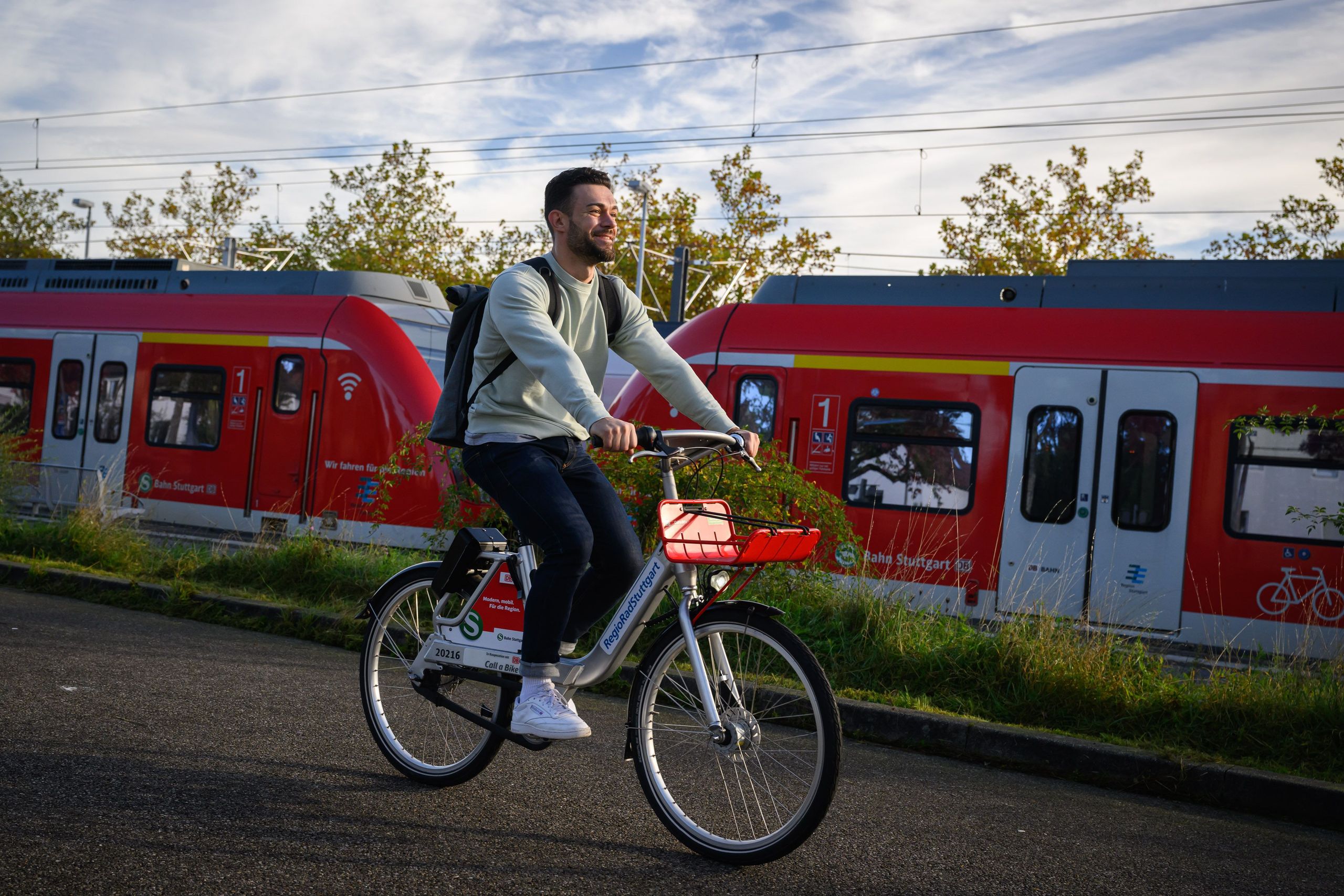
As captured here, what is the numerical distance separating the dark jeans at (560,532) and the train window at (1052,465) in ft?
23.3

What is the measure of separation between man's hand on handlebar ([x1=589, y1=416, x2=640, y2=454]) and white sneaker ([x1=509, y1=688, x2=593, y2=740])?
0.87 meters

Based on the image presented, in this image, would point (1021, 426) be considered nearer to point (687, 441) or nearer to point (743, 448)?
point (743, 448)

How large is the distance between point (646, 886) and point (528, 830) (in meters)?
0.57

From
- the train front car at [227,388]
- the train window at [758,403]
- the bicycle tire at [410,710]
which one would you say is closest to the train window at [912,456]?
the train window at [758,403]

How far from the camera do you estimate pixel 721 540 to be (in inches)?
134

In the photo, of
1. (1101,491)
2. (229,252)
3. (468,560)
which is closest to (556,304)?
(468,560)

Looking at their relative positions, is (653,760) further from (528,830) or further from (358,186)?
(358,186)

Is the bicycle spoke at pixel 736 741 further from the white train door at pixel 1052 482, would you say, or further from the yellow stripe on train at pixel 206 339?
the yellow stripe on train at pixel 206 339

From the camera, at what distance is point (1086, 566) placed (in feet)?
32.9

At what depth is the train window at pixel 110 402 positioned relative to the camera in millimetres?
14625

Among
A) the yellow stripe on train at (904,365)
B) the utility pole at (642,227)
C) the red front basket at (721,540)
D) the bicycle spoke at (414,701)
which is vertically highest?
the utility pole at (642,227)

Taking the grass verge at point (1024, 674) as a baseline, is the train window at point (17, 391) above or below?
above

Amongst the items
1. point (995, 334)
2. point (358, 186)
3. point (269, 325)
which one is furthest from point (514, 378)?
point (358, 186)

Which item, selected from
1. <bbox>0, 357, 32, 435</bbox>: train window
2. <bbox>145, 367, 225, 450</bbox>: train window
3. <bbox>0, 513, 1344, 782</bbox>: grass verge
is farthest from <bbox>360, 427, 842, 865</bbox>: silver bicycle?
<bbox>0, 357, 32, 435</bbox>: train window
